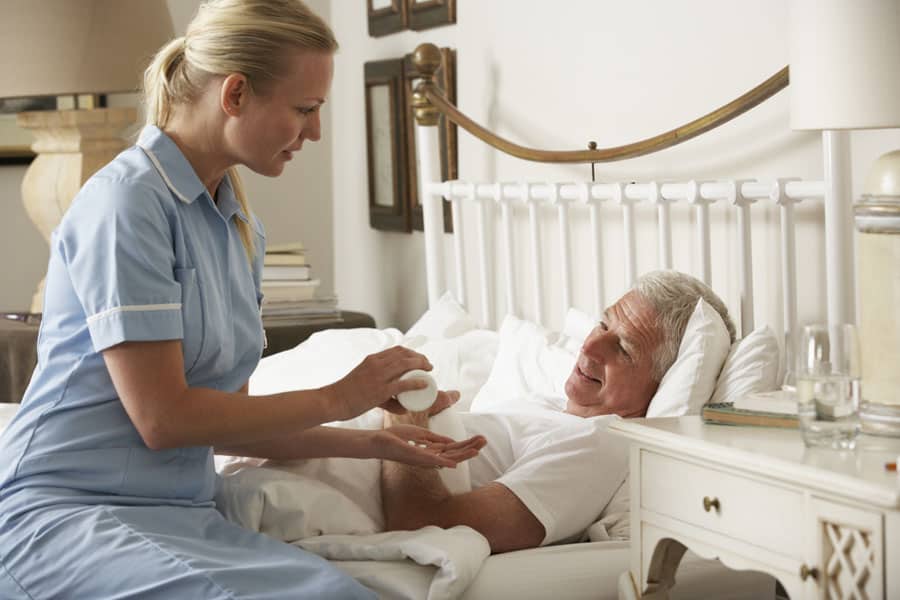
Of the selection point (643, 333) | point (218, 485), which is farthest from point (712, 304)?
point (218, 485)

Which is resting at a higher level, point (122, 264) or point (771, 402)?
point (122, 264)

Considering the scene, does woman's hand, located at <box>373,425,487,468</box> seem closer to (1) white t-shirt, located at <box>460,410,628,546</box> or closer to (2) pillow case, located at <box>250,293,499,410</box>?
(1) white t-shirt, located at <box>460,410,628,546</box>

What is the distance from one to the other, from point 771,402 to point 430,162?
1.61 meters

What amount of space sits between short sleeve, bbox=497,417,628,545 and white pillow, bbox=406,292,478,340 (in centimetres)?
96

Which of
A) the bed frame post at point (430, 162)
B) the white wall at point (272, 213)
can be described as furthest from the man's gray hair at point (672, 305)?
the white wall at point (272, 213)

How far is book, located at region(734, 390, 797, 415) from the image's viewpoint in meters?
1.61

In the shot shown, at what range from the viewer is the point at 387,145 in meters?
3.59

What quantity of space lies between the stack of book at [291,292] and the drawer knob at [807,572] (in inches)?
85.0

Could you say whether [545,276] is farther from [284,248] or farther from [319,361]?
[284,248]

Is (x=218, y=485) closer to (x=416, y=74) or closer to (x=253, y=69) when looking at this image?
(x=253, y=69)

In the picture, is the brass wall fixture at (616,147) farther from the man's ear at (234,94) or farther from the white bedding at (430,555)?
the man's ear at (234,94)

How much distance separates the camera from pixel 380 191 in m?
3.67

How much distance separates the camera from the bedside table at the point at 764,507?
132 cm

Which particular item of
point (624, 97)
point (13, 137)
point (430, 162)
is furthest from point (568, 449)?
point (13, 137)
